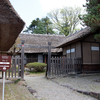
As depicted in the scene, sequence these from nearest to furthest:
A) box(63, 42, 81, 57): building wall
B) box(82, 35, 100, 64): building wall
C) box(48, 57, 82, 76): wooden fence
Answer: box(48, 57, 82, 76): wooden fence → box(82, 35, 100, 64): building wall → box(63, 42, 81, 57): building wall

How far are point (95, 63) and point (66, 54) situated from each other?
12.0 feet

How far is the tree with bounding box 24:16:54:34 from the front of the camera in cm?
3141

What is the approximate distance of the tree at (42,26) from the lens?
31.4 meters

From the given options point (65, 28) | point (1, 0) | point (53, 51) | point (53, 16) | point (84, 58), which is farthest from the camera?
point (53, 16)

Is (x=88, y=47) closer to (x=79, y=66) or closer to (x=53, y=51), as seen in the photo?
(x=79, y=66)

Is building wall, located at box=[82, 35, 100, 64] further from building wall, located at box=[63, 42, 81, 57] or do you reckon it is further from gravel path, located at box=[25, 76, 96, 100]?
gravel path, located at box=[25, 76, 96, 100]

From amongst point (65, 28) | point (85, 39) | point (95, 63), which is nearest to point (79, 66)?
point (95, 63)

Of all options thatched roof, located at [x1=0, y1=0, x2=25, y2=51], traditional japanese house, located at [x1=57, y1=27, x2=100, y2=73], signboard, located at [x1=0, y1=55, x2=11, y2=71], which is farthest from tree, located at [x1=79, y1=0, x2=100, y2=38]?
signboard, located at [x1=0, y1=55, x2=11, y2=71]

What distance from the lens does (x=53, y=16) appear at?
32594 millimetres

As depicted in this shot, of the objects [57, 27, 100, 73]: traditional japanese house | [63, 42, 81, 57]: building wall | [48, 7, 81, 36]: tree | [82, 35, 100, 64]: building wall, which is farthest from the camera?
[48, 7, 81, 36]: tree

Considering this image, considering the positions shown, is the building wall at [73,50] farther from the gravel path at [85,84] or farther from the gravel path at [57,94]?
the gravel path at [57,94]

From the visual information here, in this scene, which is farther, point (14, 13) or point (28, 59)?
point (28, 59)

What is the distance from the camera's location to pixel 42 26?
104 ft

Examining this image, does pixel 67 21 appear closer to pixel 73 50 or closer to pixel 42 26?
pixel 42 26
